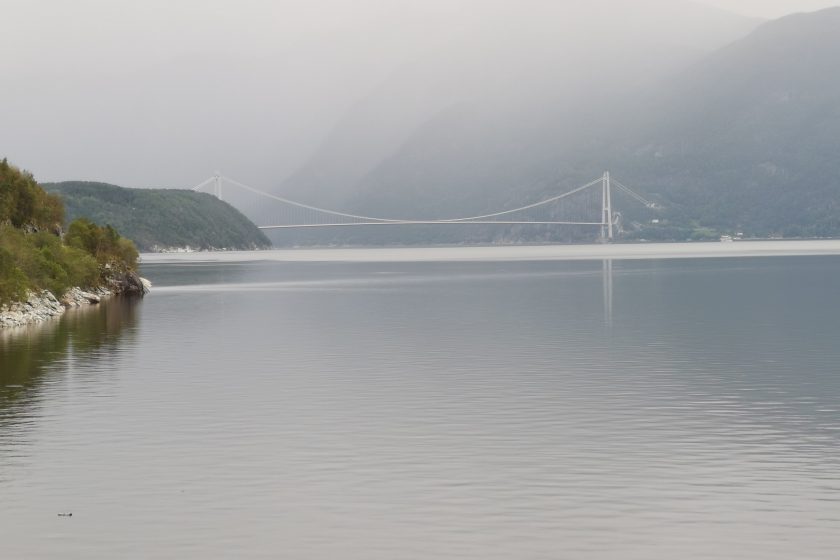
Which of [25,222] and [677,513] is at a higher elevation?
[25,222]

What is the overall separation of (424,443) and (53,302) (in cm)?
4314

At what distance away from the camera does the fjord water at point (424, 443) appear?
1513cm

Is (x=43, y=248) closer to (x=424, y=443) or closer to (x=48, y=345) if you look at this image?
(x=48, y=345)

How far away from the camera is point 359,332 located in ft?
156

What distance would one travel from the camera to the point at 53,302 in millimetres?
60906

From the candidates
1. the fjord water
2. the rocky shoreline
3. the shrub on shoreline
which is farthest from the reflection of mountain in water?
the shrub on shoreline

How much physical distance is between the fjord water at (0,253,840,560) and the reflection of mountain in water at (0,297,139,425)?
19 cm

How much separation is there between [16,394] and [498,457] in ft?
44.3

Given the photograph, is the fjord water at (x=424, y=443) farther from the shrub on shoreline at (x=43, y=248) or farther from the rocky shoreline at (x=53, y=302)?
the shrub on shoreline at (x=43, y=248)

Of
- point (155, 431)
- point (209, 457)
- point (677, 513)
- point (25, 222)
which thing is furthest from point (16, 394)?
point (25, 222)

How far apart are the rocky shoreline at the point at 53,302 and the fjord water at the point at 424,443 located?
14.4ft

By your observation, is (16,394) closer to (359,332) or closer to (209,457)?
(209,457)

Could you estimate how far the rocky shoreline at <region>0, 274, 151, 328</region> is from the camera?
5231cm

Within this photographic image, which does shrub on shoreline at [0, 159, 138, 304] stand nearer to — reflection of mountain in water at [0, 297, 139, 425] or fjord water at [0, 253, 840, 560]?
reflection of mountain in water at [0, 297, 139, 425]
